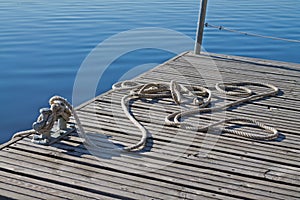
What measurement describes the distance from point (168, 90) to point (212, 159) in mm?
1416

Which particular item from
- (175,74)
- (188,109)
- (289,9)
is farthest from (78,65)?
(289,9)

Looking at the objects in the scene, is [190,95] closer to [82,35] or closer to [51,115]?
[51,115]

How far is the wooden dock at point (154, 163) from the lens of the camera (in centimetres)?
257

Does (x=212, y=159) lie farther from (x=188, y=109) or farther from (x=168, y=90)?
(x=168, y=90)

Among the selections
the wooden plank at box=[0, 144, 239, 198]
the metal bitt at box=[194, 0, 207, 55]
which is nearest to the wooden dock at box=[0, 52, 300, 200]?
the wooden plank at box=[0, 144, 239, 198]

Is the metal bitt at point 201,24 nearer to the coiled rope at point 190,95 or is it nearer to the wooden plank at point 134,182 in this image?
the coiled rope at point 190,95

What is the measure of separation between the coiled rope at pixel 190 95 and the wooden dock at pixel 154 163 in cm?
6

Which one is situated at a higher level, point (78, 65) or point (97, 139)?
point (97, 139)

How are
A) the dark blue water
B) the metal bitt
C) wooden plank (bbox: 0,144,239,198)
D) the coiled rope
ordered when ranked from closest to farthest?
wooden plank (bbox: 0,144,239,198) → the coiled rope → the metal bitt → the dark blue water

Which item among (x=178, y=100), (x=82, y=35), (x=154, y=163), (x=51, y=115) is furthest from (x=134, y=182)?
(x=82, y=35)

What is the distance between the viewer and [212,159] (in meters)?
2.97

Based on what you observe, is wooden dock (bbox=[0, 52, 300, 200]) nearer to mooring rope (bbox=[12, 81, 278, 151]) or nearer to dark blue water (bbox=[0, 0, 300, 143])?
mooring rope (bbox=[12, 81, 278, 151])

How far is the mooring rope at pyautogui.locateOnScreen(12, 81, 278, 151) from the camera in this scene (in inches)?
124

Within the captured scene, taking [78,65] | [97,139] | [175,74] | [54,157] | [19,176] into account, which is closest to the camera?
[19,176]
